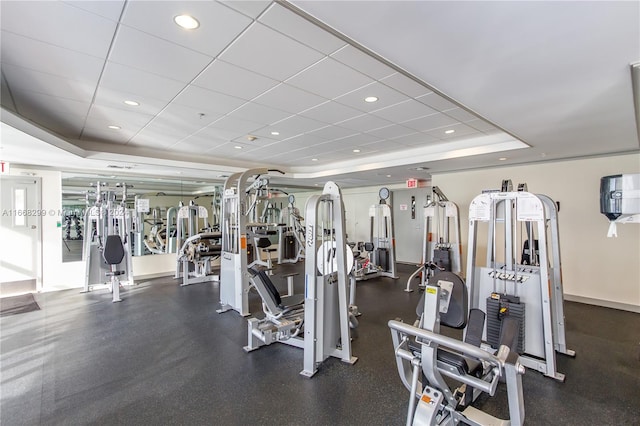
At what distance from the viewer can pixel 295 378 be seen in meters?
2.67

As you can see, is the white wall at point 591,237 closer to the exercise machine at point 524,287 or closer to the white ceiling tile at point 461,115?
the exercise machine at point 524,287

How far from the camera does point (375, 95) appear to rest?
2.85 m

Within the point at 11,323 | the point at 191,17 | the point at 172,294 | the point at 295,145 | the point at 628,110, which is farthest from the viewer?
the point at 172,294

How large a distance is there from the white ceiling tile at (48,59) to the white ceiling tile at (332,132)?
2479 millimetres

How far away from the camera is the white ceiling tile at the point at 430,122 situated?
3.49 meters

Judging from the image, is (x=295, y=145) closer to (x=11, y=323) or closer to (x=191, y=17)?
(x=191, y=17)

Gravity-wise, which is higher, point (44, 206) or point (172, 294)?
point (44, 206)

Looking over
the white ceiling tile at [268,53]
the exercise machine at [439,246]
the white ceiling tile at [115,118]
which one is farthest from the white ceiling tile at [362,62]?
the exercise machine at [439,246]

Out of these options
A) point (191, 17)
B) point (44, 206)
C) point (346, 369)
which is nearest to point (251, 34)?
point (191, 17)

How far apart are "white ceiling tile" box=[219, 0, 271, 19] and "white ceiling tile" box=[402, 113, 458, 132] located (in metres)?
2.43

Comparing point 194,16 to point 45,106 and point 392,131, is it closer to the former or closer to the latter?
point 45,106

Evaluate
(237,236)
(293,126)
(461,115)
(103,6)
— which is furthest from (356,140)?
(103,6)

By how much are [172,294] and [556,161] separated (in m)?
7.13

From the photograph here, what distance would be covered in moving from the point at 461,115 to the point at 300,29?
236 centimetres
